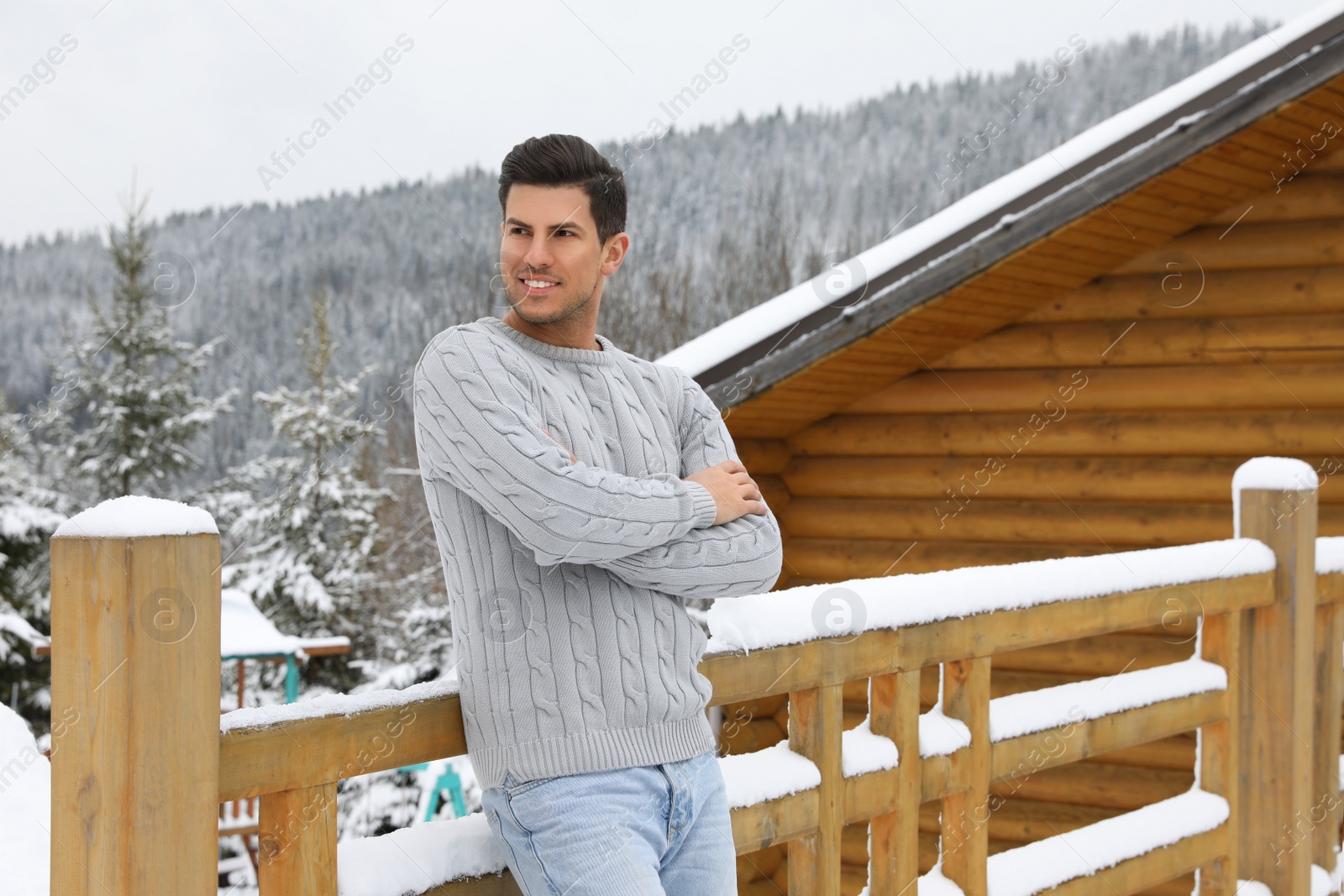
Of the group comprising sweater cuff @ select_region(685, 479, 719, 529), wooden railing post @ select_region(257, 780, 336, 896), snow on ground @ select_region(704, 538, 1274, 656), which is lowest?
wooden railing post @ select_region(257, 780, 336, 896)

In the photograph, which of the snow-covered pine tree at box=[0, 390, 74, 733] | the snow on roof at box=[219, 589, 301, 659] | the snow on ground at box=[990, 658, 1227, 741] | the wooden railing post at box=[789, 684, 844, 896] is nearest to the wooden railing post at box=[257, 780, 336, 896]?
the wooden railing post at box=[789, 684, 844, 896]

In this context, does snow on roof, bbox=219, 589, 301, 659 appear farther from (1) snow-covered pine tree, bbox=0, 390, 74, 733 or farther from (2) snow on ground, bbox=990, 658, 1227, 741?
(2) snow on ground, bbox=990, 658, 1227, 741

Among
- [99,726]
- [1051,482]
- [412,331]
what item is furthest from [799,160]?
[99,726]

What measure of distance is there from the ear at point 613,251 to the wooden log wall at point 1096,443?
12.9 ft

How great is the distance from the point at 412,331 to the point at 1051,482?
76.1 ft

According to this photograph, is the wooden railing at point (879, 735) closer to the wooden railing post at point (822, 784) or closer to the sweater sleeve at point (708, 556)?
the wooden railing post at point (822, 784)

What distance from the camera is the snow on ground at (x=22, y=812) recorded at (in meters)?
2.70

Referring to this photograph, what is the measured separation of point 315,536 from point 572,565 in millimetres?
20261

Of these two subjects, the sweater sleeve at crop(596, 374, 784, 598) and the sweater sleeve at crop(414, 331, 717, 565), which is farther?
the sweater sleeve at crop(596, 374, 784, 598)

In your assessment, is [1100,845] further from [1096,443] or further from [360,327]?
[360,327]

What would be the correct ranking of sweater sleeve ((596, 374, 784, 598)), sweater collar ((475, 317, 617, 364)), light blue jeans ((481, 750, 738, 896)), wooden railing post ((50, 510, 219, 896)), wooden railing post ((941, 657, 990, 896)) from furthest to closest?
wooden railing post ((941, 657, 990, 896))
sweater collar ((475, 317, 617, 364))
sweater sleeve ((596, 374, 784, 598))
light blue jeans ((481, 750, 738, 896))
wooden railing post ((50, 510, 219, 896))

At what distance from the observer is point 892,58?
159ft

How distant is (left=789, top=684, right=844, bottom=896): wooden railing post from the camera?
222 cm

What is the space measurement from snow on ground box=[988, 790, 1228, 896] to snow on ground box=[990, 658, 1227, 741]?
297 millimetres
